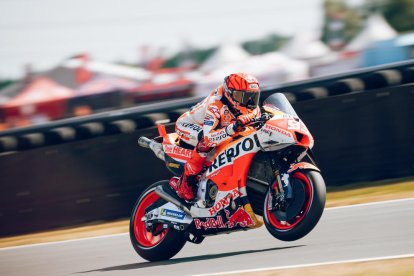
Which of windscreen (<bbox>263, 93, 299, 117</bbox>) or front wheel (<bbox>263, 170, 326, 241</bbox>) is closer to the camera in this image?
front wheel (<bbox>263, 170, 326, 241</bbox>)

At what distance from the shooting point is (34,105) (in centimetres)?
3316

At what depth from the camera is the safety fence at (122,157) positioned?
11.7 m

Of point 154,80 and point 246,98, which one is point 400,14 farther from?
point 246,98

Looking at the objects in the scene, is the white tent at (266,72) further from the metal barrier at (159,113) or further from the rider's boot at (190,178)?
the rider's boot at (190,178)

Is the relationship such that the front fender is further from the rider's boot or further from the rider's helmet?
the rider's boot

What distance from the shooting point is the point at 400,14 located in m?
60.2

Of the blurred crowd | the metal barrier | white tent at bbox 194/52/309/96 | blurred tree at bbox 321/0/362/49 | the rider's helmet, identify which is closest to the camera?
the rider's helmet

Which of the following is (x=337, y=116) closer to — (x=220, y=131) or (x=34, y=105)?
(x=220, y=131)

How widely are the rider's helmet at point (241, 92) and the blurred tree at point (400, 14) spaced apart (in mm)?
52692

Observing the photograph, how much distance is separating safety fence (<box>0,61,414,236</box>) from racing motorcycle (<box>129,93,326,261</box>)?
3.34m

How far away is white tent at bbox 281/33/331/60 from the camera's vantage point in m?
40.7

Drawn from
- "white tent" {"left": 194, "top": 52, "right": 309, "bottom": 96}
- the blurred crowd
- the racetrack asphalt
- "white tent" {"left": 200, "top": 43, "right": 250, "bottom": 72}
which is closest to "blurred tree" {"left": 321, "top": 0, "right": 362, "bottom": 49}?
"white tent" {"left": 200, "top": 43, "right": 250, "bottom": 72}

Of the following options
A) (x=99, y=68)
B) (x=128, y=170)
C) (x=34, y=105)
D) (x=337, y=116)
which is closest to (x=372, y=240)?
(x=337, y=116)

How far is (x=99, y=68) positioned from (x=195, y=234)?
31894 mm
